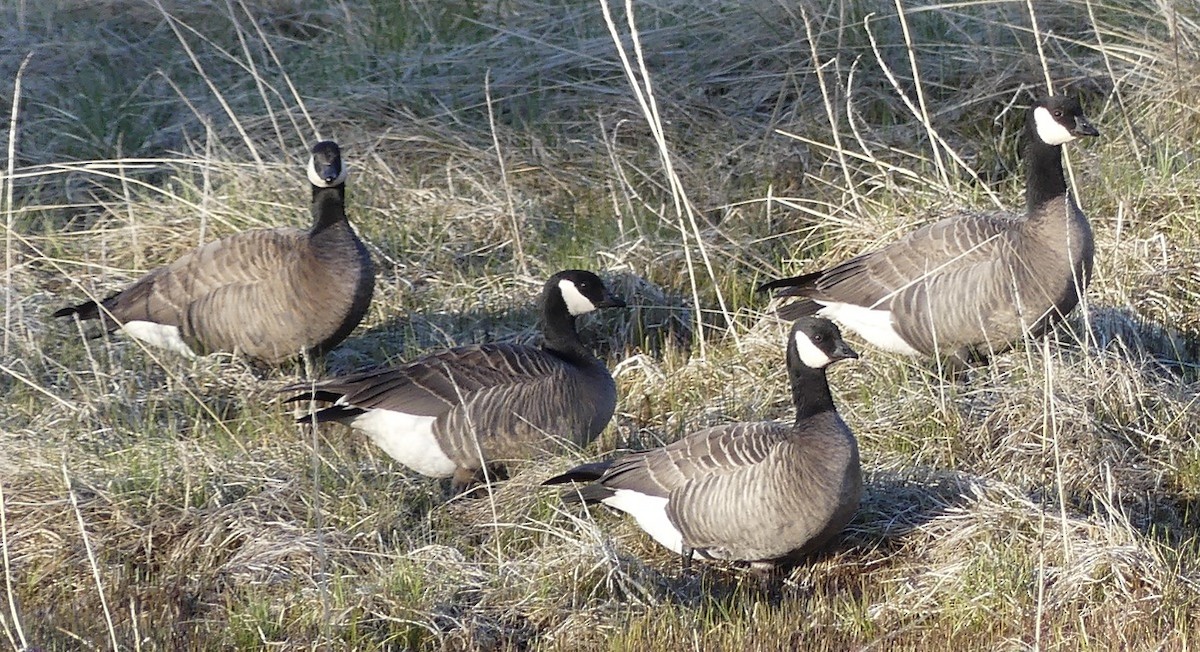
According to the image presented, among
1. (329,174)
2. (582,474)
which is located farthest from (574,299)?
(329,174)

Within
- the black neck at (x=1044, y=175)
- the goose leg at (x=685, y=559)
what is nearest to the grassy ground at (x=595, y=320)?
the goose leg at (x=685, y=559)

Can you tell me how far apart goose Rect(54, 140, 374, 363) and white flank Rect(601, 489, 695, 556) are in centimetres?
202

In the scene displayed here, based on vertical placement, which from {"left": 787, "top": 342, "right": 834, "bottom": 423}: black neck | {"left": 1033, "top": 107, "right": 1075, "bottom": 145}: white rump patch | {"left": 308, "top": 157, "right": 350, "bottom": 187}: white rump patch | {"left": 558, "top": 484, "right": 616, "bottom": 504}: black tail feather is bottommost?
{"left": 558, "top": 484, "right": 616, "bottom": 504}: black tail feather

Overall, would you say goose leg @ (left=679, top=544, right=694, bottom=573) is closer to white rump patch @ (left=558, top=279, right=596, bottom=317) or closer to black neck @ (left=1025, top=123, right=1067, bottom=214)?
white rump patch @ (left=558, top=279, right=596, bottom=317)

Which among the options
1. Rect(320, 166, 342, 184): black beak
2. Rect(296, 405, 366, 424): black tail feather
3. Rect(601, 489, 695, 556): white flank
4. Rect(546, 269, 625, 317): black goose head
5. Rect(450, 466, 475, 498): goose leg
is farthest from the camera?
Rect(320, 166, 342, 184): black beak

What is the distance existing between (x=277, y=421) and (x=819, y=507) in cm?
252

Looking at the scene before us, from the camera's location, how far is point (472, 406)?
6.01 m

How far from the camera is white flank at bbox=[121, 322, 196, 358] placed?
23.1 feet

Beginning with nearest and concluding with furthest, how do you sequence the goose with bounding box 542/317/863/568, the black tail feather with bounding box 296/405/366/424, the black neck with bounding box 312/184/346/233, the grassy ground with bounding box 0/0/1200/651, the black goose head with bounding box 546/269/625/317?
the grassy ground with bounding box 0/0/1200/651 → the goose with bounding box 542/317/863/568 → the black tail feather with bounding box 296/405/366/424 → the black goose head with bounding box 546/269/625/317 → the black neck with bounding box 312/184/346/233

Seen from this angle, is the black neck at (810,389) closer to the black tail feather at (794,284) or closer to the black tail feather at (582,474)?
the black tail feather at (582,474)

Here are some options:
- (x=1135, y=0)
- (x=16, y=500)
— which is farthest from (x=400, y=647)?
(x=1135, y=0)

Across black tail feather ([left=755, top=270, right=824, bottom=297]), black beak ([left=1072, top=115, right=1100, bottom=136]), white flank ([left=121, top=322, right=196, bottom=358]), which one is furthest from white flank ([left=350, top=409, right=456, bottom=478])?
black beak ([left=1072, top=115, right=1100, bottom=136])

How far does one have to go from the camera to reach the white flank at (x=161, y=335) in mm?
7051

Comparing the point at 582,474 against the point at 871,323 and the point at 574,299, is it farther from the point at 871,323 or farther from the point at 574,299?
the point at 871,323
